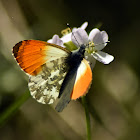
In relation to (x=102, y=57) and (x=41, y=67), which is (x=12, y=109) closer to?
→ (x=41, y=67)

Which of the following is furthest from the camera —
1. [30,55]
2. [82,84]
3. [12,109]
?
[12,109]

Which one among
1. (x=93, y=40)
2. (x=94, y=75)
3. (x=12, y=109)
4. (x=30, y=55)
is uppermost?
(x=30, y=55)

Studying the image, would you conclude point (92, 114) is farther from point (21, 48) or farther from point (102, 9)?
point (21, 48)

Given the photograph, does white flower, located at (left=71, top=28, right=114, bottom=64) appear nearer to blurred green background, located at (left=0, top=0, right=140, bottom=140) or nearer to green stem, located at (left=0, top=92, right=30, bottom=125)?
green stem, located at (left=0, top=92, right=30, bottom=125)

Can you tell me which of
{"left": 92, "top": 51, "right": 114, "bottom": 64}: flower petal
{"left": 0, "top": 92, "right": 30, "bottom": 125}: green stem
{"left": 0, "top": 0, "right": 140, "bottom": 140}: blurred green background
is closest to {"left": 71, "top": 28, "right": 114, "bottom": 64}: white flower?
{"left": 92, "top": 51, "right": 114, "bottom": 64}: flower petal

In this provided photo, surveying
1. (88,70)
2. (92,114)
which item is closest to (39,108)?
(92,114)

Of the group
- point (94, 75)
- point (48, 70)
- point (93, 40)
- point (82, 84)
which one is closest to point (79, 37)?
point (93, 40)

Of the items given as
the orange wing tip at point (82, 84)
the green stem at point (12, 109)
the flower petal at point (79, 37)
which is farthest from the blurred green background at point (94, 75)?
the orange wing tip at point (82, 84)
